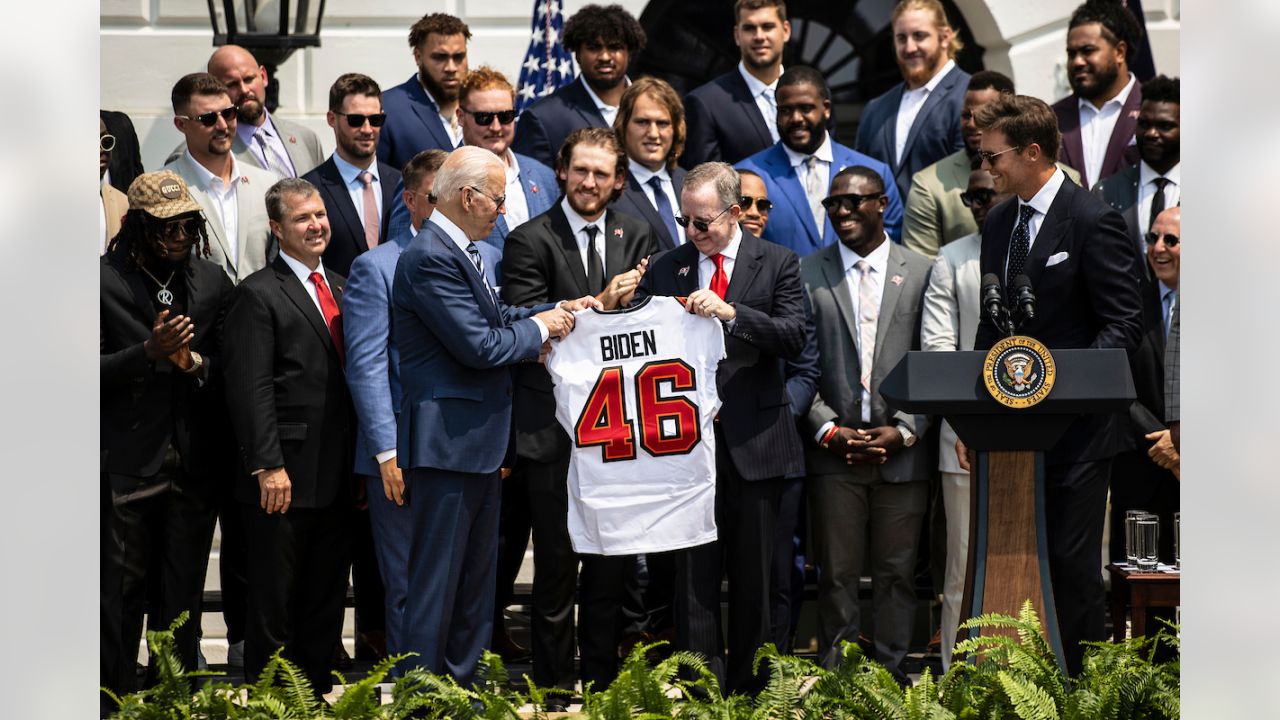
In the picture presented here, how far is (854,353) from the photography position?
21.8 ft

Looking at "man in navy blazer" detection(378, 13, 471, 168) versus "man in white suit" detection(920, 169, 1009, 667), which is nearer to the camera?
"man in white suit" detection(920, 169, 1009, 667)

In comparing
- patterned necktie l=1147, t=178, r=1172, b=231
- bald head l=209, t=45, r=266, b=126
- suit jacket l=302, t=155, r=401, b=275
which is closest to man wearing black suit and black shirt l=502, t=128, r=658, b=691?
suit jacket l=302, t=155, r=401, b=275

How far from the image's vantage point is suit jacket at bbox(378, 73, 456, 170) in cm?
763

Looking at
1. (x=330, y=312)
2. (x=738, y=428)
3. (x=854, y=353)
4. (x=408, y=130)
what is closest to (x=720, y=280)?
(x=738, y=428)

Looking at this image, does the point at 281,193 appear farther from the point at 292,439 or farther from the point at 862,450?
the point at 862,450

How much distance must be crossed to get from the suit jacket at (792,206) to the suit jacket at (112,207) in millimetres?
2804

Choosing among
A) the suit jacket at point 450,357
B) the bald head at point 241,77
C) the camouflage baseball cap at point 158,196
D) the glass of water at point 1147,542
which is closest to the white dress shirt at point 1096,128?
the glass of water at point 1147,542

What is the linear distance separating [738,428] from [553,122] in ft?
7.23

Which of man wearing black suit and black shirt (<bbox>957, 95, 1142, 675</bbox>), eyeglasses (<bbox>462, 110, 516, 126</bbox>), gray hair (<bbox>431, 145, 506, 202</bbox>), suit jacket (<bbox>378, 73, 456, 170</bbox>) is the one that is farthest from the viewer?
suit jacket (<bbox>378, 73, 456, 170</bbox>)

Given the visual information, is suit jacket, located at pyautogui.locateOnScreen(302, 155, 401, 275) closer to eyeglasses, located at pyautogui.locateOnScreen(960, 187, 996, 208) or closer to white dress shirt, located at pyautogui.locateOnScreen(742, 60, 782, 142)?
white dress shirt, located at pyautogui.locateOnScreen(742, 60, 782, 142)

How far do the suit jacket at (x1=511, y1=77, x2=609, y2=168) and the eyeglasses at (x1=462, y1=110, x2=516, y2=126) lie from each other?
56 cm
